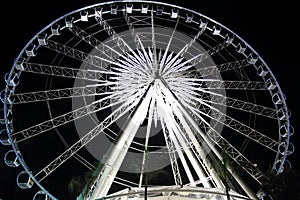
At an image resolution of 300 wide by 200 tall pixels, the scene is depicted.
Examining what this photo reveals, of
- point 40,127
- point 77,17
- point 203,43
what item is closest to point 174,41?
point 203,43

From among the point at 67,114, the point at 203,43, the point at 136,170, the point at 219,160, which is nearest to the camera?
the point at 219,160

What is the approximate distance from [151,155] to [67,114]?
634 centimetres

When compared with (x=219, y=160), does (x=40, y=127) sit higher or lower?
higher

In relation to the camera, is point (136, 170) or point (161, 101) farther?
point (136, 170)

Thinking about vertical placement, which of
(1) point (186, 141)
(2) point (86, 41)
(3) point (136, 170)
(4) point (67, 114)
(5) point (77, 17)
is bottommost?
(3) point (136, 170)

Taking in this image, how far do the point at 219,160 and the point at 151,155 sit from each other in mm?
5556

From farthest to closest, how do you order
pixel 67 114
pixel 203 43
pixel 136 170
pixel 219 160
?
pixel 203 43, pixel 136 170, pixel 67 114, pixel 219 160

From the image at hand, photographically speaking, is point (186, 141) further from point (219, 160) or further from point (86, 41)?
point (86, 41)

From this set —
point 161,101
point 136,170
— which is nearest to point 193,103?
point 161,101

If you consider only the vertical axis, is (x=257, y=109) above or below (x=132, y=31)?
below

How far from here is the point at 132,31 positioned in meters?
26.6

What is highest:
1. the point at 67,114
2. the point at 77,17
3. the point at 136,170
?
the point at 77,17

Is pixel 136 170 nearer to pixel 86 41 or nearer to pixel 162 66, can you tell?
pixel 162 66

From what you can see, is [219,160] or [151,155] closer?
[219,160]
